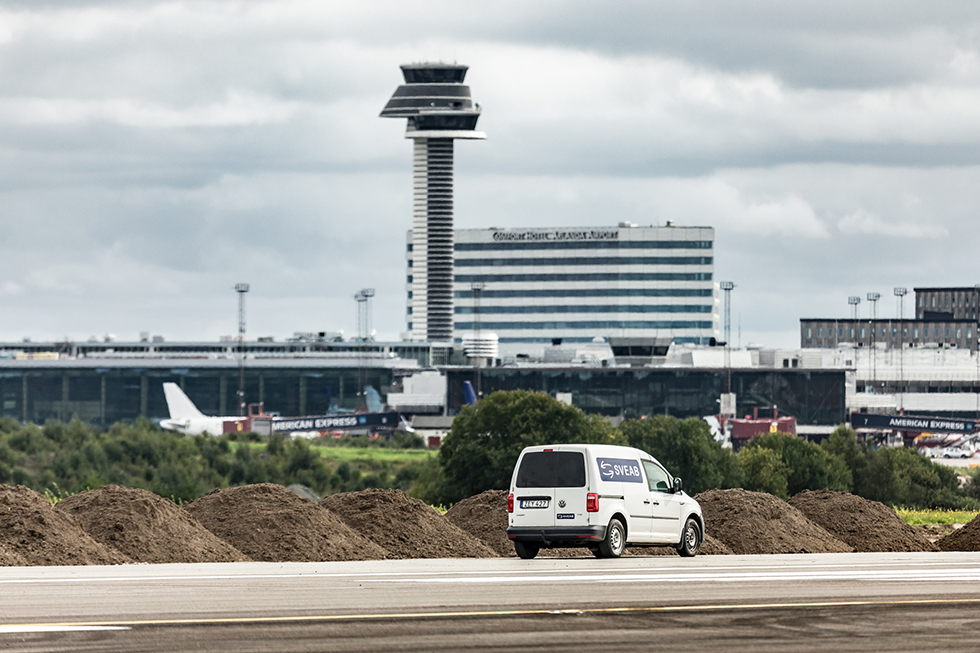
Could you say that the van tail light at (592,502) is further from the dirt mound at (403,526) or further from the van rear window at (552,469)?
the dirt mound at (403,526)

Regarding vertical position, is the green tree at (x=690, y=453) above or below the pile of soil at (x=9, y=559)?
below

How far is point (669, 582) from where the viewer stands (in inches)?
824

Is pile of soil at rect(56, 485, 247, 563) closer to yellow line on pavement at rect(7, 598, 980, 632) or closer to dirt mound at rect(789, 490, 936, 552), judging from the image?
yellow line on pavement at rect(7, 598, 980, 632)

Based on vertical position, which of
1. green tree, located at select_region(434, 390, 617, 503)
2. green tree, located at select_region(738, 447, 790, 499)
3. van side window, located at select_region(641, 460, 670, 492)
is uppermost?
van side window, located at select_region(641, 460, 670, 492)

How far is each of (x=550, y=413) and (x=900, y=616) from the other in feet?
236

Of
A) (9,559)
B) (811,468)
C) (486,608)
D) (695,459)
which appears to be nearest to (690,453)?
(695,459)

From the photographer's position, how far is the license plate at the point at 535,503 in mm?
26191

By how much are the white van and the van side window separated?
24 millimetres

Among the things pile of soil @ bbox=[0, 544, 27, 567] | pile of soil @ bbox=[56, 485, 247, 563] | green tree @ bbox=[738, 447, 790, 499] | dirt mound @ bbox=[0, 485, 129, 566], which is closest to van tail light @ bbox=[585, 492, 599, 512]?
pile of soil @ bbox=[56, 485, 247, 563]

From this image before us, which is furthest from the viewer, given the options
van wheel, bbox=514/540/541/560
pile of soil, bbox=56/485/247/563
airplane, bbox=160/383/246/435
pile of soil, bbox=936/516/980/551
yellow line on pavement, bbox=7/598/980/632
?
airplane, bbox=160/383/246/435

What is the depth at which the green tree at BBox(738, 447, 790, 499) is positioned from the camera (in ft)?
290

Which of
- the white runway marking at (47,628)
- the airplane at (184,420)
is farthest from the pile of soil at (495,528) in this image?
the airplane at (184,420)

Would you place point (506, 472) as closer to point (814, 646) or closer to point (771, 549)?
point (771, 549)

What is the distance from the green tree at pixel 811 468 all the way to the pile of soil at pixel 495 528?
59.2m
